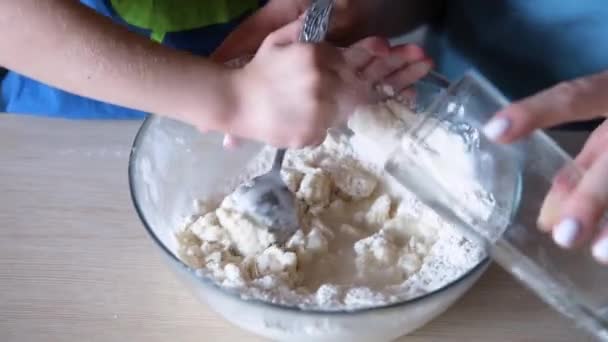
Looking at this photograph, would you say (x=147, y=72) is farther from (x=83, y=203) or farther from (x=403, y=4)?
(x=403, y=4)

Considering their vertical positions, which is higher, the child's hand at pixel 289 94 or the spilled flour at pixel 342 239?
the child's hand at pixel 289 94

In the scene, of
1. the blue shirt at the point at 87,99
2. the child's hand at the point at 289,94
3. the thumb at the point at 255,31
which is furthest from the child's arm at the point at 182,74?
the blue shirt at the point at 87,99

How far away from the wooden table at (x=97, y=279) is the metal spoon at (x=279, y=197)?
0.10 m

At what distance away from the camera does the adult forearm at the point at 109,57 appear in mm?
588

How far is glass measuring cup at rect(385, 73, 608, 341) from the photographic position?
54cm

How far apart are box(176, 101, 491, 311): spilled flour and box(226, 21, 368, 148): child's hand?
0.09 meters

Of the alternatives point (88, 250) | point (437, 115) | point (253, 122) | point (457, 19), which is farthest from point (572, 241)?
point (457, 19)

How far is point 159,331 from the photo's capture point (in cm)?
61

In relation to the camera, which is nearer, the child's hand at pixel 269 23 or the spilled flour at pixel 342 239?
the spilled flour at pixel 342 239

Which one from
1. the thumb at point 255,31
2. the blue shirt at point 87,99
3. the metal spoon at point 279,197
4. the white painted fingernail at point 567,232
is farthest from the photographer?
the blue shirt at point 87,99

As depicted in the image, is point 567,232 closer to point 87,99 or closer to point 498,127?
point 498,127

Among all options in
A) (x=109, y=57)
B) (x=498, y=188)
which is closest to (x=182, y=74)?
(x=109, y=57)

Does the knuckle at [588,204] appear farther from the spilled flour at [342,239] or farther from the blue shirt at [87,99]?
the blue shirt at [87,99]

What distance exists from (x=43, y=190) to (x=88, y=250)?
10cm
